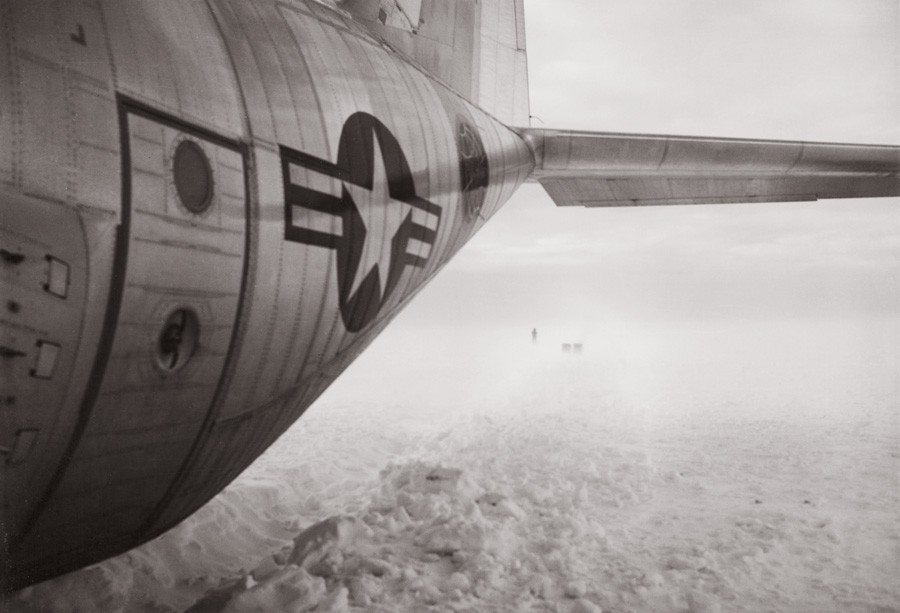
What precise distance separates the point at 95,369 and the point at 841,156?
7090mm

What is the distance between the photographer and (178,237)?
7.66 ft

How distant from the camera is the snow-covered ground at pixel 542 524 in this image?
11.9 ft

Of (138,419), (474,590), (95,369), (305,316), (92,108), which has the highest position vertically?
(92,108)

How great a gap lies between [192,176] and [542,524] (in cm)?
390

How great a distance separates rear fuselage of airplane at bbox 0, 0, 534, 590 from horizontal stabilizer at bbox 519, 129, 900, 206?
318 cm

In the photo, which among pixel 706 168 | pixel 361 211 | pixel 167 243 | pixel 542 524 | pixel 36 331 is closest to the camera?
pixel 36 331

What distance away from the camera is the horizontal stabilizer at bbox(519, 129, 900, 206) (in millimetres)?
6176

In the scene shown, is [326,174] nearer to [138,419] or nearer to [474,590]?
[138,419]

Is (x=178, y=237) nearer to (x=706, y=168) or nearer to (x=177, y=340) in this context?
(x=177, y=340)

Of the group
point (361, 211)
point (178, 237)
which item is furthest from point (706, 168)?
point (178, 237)

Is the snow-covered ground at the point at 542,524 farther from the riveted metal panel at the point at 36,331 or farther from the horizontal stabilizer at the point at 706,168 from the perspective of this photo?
the horizontal stabilizer at the point at 706,168

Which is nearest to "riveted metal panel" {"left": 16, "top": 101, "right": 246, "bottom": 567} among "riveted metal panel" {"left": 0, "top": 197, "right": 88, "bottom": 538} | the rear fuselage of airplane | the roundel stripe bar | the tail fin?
the rear fuselage of airplane

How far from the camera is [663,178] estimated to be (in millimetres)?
6656

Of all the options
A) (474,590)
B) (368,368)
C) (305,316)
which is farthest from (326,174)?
(368,368)
